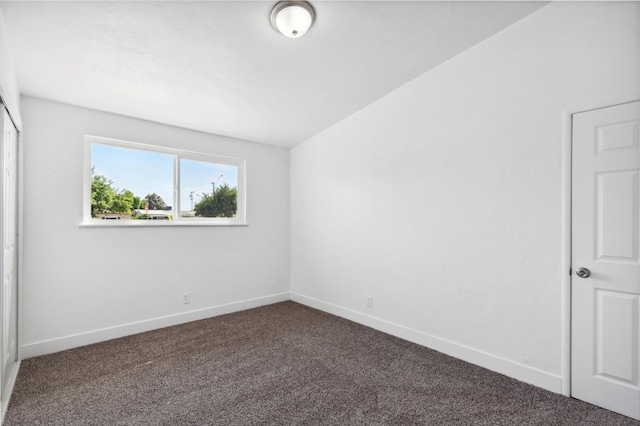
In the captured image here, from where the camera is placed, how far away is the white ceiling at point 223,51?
211cm

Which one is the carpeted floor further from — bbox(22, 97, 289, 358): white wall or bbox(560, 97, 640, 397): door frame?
bbox(22, 97, 289, 358): white wall

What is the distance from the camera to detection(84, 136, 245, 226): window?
10.7ft

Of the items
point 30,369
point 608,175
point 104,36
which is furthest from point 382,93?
point 30,369

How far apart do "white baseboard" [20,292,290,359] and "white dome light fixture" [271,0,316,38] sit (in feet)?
10.6

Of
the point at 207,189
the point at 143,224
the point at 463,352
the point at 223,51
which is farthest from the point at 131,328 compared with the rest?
the point at 463,352

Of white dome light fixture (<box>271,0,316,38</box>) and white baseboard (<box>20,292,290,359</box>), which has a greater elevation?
white dome light fixture (<box>271,0,316,38</box>)

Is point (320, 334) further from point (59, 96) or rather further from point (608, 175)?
point (59, 96)

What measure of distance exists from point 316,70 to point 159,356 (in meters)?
2.99

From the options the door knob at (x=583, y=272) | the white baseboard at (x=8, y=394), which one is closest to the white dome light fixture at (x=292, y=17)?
the door knob at (x=583, y=272)

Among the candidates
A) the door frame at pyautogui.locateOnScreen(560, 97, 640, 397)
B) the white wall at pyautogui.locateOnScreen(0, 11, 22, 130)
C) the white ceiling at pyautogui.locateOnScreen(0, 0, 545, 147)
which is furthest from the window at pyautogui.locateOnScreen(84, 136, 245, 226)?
the door frame at pyautogui.locateOnScreen(560, 97, 640, 397)

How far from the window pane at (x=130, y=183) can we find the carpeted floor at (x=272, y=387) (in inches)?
53.7

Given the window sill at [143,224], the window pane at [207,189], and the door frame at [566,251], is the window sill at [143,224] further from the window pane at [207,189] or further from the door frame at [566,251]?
the door frame at [566,251]

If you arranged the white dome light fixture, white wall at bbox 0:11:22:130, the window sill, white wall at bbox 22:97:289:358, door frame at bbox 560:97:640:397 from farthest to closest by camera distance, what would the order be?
1. the window sill
2. white wall at bbox 22:97:289:358
3. door frame at bbox 560:97:640:397
4. the white dome light fixture
5. white wall at bbox 0:11:22:130

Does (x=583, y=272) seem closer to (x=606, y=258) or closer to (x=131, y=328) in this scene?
(x=606, y=258)
